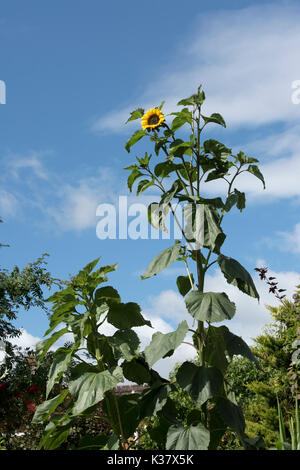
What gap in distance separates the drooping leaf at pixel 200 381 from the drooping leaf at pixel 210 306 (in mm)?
419

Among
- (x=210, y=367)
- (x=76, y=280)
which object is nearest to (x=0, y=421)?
(x=76, y=280)

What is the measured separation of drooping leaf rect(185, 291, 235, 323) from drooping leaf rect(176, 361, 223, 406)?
42cm

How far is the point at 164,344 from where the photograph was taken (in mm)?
3205

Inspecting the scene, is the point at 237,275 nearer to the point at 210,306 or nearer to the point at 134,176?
the point at 210,306

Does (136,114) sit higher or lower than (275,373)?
higher

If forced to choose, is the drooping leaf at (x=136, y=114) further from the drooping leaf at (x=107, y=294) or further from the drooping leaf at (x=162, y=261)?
the drooping leaf at (x=107, y=294)

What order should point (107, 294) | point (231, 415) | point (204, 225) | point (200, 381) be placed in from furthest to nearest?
1. point (107, 294)
2. point (204, 225)
3. point (231, 415)
4. point (200, 381)

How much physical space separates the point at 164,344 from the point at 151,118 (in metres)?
1.62

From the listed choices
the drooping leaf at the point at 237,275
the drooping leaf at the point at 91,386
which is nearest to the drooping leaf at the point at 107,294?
the drooping leaf at the point at 91,386

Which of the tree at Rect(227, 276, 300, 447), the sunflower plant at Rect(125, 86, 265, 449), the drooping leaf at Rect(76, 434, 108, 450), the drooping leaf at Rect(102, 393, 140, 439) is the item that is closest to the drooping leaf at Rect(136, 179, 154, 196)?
the sunflower plant at Rect(125, 86, 265, 449)

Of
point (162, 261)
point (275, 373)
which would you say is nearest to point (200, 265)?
point (162, 261)

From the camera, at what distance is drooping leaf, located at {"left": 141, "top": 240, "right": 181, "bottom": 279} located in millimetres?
3410

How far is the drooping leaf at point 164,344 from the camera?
10.4 ft

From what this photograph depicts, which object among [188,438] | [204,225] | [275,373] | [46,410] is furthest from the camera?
[275,373]
